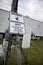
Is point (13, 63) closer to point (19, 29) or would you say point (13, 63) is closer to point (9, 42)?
point (9, 42)

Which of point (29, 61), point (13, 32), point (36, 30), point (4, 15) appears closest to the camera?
point (13, 32)

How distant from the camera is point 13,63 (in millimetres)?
7121

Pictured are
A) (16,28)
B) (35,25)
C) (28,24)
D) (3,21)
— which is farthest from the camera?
(35,25)

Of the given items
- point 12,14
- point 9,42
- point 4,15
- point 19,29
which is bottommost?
point 9,42

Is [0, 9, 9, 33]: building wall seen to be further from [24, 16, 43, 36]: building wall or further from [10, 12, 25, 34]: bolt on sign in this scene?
[10, 12, 25, 34]: bolt on sign

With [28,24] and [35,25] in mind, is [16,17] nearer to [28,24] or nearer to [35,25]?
[28,24]

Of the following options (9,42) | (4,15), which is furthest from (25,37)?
(4,15)

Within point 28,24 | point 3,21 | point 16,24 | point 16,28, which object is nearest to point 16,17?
point 16,24

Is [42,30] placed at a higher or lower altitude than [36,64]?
higher

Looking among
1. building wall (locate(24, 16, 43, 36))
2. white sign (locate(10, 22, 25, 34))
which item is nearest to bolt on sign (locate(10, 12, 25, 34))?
white sign (locate(10, 22, 25, 34))

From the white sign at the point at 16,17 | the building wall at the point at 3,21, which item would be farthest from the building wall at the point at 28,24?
the white sign at the point at 16,17

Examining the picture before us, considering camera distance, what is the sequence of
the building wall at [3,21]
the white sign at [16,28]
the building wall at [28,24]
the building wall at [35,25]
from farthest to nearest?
the building wall at [35,25] < the building wall at [28,24] < the building wall at [3,21] < the white sign at [16,28]

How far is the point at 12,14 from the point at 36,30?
17636 millimetres

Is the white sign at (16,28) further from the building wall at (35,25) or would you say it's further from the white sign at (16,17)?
the building wall at (35,25)
